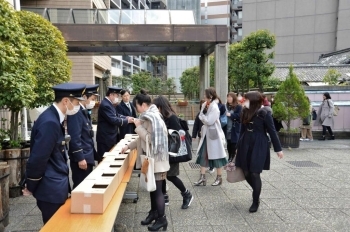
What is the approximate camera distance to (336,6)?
39.7 metres

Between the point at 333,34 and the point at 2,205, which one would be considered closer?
the point at 2,205

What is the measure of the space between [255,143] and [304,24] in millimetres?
43297

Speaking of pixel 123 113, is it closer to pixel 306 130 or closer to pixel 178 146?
pixel 178 146

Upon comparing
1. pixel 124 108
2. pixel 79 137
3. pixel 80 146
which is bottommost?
pixel 80 146

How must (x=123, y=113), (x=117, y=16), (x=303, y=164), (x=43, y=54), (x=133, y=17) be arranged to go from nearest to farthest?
(x=123, y=113) < (x=43, y=54) < (x=303, y=164) < (x=133, y=17) < (x=117, y=16)

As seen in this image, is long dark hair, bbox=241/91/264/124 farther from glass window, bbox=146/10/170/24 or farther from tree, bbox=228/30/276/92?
tree, bbox=228/30/276/92

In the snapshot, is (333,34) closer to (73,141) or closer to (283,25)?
(283,25)

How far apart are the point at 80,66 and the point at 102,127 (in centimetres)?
1552

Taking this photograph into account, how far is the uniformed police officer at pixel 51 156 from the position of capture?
2479 millimetres

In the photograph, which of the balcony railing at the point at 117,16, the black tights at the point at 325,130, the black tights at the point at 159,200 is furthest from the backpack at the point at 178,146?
the black tights at the point at 325,130

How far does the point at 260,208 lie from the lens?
Result: 15.2 ft

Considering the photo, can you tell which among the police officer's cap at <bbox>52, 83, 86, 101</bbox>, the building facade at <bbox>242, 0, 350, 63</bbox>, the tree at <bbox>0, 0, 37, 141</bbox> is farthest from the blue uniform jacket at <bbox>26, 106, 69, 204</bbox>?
the building facade at <bbox>242, 0, 350, 63</bbox>

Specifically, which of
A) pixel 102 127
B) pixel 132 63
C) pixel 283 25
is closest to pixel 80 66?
pixel 102 127

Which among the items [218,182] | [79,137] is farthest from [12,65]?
[218,182]
